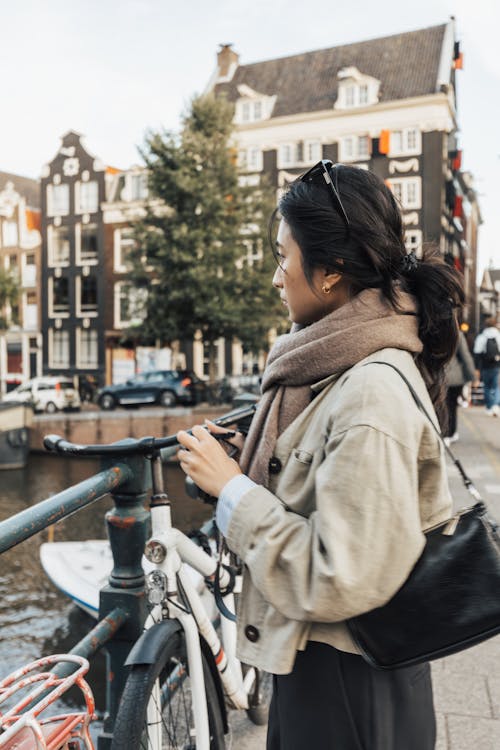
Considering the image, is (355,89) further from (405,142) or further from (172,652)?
(172,652)

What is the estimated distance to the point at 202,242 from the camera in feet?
76.2

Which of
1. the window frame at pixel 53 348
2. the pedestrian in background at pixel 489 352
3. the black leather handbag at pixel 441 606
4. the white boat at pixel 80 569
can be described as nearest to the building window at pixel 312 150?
the window frame at pixel 53 348

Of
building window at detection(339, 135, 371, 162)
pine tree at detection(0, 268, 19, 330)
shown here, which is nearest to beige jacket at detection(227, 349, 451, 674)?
building window at detection(339, 135, 371, 162)

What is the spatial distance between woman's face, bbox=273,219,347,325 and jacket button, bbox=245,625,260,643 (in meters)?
0.58

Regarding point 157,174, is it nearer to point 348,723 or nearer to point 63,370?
point 63,370

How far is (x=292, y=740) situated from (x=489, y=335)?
1127 cm

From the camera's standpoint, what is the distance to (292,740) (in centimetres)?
137

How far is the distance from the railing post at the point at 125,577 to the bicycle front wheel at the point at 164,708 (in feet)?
1.06

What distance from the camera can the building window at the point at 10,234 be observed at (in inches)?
1608

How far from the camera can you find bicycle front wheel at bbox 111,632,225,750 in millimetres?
1585

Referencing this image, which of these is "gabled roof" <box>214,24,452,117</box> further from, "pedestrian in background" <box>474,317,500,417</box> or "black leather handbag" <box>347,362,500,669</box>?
"black leather handbag" <box>347,362,500,669</box>

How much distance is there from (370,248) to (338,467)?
0.42m

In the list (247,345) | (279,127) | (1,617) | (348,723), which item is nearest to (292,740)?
(348,723)

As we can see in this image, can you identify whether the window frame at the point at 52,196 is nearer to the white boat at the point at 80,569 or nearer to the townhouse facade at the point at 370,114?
the townhouse facade at the point at 370,114
